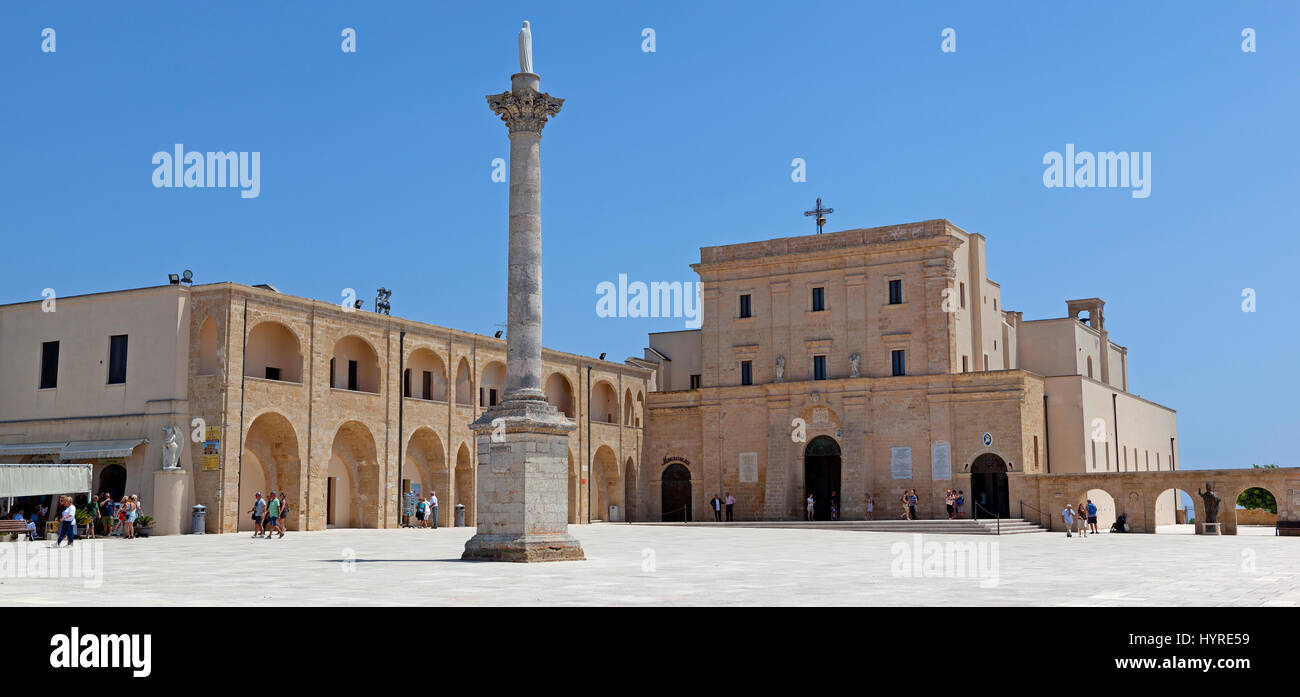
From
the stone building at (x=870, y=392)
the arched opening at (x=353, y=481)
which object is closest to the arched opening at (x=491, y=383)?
the arched opening at (x=353, y=481)

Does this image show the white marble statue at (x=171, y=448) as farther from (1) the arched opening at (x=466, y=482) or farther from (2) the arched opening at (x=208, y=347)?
(1) the arched opening at (x=466, y=482)

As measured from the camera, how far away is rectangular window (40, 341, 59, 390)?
37.4 meters

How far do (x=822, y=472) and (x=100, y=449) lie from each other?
95.9 feet

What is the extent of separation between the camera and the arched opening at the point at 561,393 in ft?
169

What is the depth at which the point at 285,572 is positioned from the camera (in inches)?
700

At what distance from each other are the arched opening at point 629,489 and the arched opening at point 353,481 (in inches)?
621

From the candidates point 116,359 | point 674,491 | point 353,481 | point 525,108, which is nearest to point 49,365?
point 116,359

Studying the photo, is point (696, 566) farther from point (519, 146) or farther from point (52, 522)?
point (52, 522)

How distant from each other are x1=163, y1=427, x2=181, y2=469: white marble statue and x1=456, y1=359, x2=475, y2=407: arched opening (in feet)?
42.9

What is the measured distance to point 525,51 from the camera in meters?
21.9

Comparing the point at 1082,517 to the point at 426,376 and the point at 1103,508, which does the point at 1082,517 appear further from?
the point at 426,376
